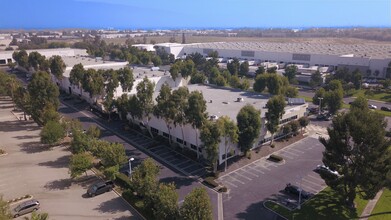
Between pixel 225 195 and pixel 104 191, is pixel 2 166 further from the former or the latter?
pixel 225 195

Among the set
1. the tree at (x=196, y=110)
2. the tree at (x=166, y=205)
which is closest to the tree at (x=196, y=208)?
the tree at (x=166, y=205)

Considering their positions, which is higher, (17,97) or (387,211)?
(17,97)

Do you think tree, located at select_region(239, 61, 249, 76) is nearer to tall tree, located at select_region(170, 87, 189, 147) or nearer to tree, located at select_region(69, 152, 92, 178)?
tall tree, located at select_region(170, 87, 189, 147)

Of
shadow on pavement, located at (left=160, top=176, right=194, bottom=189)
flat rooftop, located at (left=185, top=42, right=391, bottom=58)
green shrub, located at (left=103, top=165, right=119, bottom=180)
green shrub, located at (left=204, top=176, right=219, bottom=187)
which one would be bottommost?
shadow on pavement, located at (left=160, top=176, right=194, bottom=189)

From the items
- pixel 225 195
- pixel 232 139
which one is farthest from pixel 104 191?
pixel 232 139

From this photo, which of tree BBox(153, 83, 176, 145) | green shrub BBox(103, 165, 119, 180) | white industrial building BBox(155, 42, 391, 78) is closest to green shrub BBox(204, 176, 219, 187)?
tree BBox(153, 83, 176, 145)

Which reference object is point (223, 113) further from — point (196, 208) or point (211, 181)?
point (196, 208)
